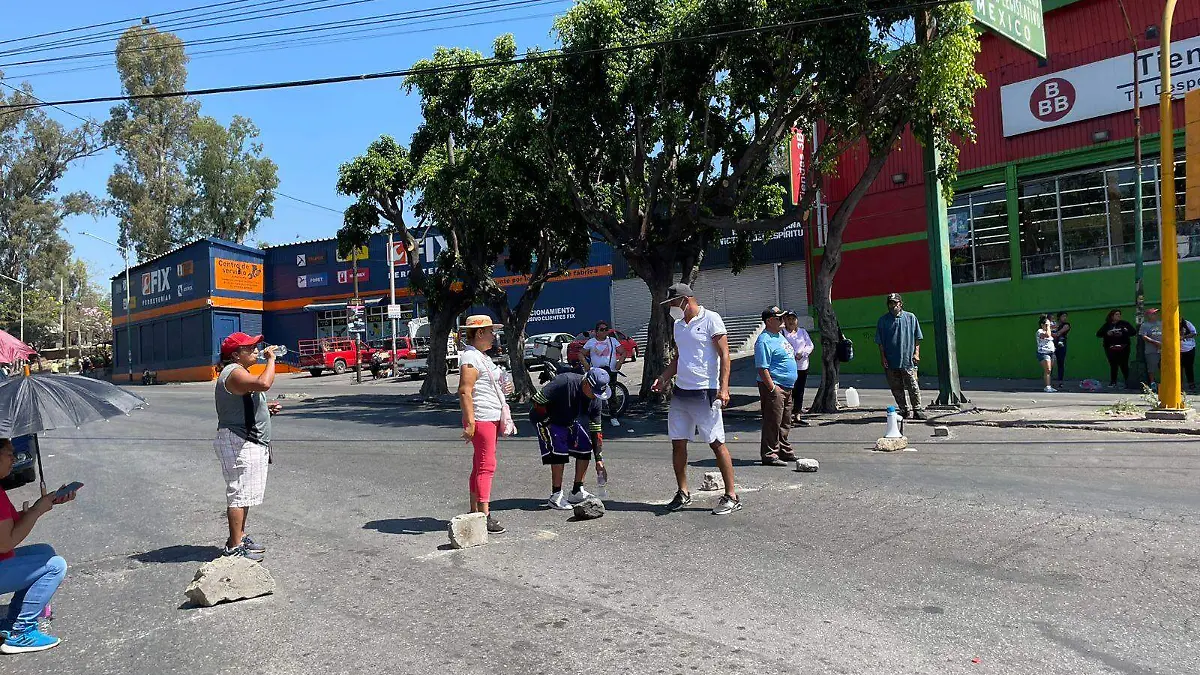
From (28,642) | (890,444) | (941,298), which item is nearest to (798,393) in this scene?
(890,444)

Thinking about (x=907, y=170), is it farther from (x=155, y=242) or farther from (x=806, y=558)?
(x=155, y=242)

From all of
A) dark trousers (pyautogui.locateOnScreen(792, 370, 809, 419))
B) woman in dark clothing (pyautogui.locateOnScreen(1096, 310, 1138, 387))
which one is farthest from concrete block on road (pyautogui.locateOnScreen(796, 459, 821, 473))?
woman in dark clothing (pyautogui.locateOnScreen(1096, 310, 1138, 387))

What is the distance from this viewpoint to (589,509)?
695 centimetres

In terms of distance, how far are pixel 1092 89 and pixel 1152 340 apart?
6111mm

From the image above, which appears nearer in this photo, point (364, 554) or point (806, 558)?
point (806, 558)

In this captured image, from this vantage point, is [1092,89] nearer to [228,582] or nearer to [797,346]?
[797,346]

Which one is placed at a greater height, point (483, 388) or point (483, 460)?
point (483, 388)

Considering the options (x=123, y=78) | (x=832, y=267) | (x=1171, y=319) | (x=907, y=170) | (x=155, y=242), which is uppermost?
(x=123, y=78)

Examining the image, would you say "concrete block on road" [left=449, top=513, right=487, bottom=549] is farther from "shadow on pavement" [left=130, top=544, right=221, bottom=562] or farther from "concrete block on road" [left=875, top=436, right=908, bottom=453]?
"concrete block on road" [left=875, top=436, right=908, bottom=453]

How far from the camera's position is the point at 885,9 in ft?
40.3

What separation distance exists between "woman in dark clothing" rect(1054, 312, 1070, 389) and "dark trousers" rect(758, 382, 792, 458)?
37.3 ft

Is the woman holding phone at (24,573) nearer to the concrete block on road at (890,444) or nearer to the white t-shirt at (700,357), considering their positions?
the white t-shirt at (700,357)

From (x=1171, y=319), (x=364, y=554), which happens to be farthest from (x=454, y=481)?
(x=1171, y=319)

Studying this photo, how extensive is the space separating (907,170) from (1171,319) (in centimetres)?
1071
